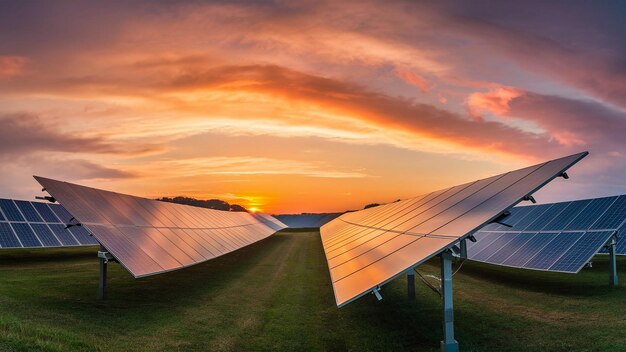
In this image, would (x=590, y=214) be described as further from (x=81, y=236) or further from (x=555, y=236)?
(x=81, y=236)

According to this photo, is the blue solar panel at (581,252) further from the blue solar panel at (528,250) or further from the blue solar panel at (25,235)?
the blue solar panel at (25,235)

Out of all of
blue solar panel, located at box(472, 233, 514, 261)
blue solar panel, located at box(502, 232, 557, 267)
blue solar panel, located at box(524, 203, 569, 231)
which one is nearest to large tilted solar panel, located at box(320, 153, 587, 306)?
blue solar panel, located at box(502, 232, 557, 267)

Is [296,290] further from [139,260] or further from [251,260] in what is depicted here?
[251,260]

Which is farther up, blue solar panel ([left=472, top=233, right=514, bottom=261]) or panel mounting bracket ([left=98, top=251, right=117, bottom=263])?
panel mounting bracket ([left=98, top=251, right=117, bottom=263])

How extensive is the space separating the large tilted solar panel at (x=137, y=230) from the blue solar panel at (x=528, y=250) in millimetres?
14526

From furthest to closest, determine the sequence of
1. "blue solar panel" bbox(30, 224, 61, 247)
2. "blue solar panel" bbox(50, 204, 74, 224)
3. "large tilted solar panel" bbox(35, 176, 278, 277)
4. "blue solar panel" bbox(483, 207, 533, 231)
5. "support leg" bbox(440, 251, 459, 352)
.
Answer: "blue solar panel" bbox(50, 204, 74, 224) < "blue solar panel" bbox(483, 207, 533, 231) < "blue solar panel" bbox(30, 224, 61, 247) < "large tilted solar panel" bbox(35, 176, 278, 277) < "support leg" bbox(440, 251, 459, 352)

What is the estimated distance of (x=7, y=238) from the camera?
27.0 metres

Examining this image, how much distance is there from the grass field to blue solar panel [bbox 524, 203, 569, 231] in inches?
199

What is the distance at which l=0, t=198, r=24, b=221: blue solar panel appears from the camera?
103 ft

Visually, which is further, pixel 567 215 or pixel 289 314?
pixel 567 215

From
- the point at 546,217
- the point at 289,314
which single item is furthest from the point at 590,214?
the point at 289,314

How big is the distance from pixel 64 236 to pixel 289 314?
81.3 ft

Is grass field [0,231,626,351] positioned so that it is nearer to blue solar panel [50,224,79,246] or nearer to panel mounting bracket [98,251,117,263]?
panel mounting bracket [98,251,117,263]

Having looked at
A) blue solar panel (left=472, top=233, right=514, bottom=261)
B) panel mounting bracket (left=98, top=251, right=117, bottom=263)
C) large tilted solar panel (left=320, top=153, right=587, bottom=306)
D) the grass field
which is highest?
large tilted solar panel (left=320, top=153, right=587, bottom=306)
